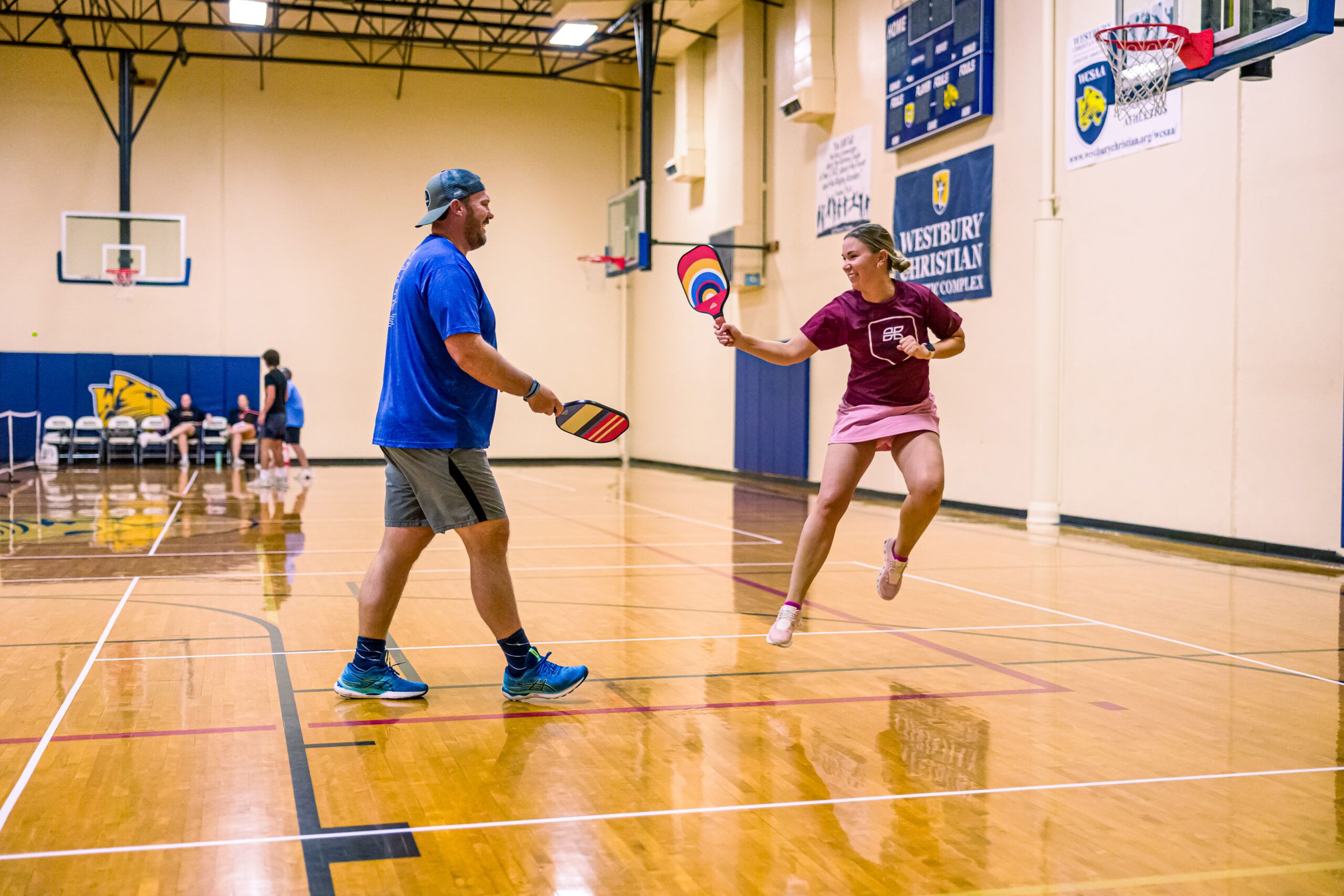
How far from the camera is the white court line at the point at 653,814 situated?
→ 9.15 feet

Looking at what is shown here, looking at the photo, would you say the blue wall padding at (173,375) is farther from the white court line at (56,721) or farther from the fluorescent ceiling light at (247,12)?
the white court line at (56,721)

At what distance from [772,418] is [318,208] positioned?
11.6 m

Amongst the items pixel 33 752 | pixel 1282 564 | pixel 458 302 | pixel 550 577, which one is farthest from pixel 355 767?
pixel 1282 564

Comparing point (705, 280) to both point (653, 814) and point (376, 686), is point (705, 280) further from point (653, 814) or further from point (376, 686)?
point (653, 814)

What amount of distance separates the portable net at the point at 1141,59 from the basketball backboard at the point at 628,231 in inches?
469

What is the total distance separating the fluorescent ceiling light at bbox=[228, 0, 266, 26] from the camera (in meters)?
19.9

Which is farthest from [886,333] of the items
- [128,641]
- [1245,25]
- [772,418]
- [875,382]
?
[772,418]

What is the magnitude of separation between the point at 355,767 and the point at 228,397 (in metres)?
21.8

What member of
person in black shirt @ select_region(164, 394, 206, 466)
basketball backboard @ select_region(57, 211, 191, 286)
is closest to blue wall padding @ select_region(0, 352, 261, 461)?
person in black shirt @ select_region(164, 394, 206, 466)

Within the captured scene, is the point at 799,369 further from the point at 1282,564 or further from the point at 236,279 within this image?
the point at 236,279

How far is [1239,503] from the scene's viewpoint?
977 centimetres

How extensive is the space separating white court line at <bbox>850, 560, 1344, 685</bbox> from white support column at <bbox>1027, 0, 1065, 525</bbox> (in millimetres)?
4499

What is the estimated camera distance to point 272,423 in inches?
629

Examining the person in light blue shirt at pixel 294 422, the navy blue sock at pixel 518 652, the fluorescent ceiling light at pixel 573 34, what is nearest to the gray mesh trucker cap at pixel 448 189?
the navy blue sock at pixel 518 652
